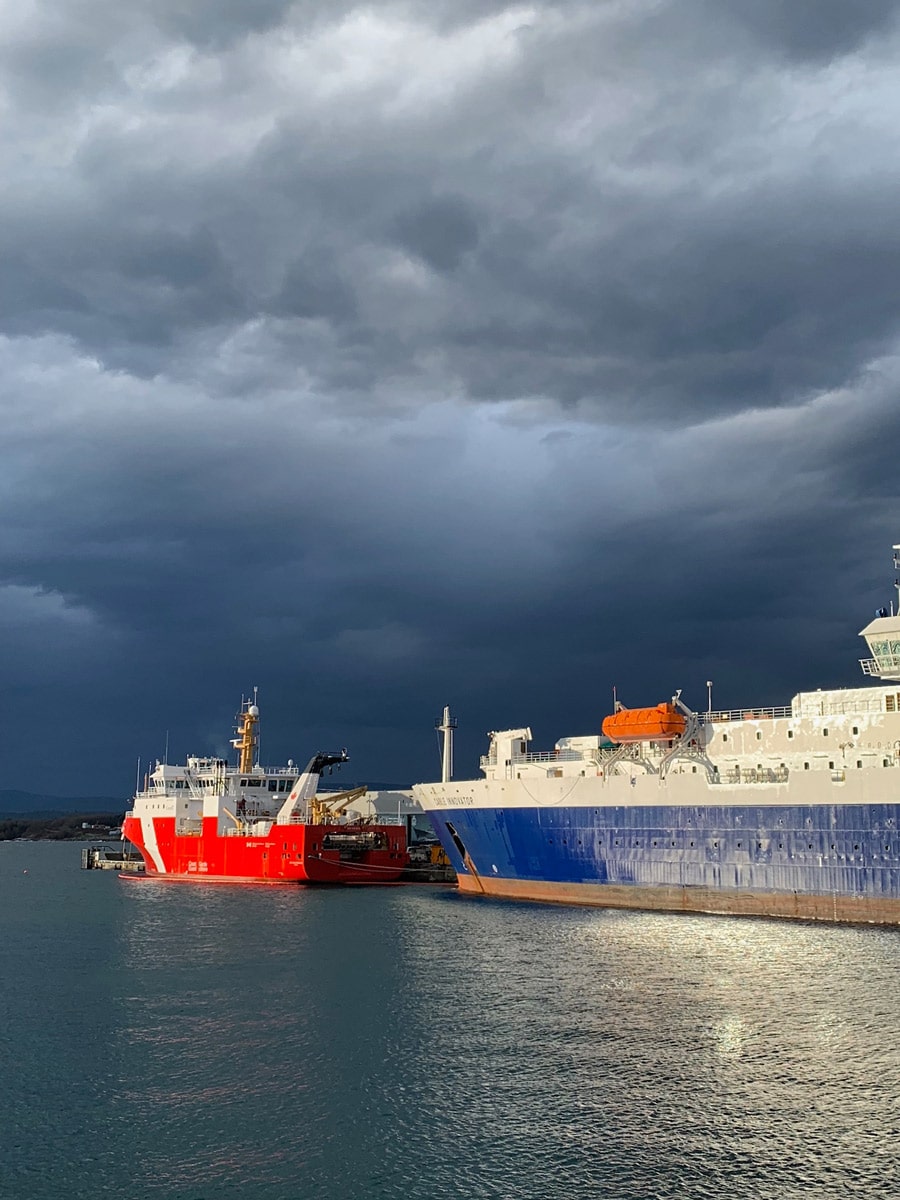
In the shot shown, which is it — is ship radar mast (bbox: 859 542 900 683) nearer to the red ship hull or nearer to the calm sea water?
the calm sea water

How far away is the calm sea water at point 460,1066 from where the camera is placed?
1830cm

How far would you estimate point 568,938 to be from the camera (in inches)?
1662

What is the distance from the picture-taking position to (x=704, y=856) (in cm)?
4853

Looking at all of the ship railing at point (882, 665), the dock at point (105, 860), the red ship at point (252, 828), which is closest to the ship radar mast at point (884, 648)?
the ship railing at point (882, 665)

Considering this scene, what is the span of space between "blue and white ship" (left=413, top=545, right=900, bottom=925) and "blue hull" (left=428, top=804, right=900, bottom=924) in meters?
0.06

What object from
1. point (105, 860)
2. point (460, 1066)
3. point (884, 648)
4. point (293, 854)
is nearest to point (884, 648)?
point (884, 648)

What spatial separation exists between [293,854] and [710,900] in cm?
3337

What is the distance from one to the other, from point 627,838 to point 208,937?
71.4 feet

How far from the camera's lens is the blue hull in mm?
43562

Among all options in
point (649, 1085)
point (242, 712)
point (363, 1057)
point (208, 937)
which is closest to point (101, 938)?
point (208, 937)

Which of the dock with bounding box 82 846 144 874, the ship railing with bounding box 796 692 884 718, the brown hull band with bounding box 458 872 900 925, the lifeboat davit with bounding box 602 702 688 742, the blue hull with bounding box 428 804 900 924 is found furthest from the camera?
the dock with bounding box 82 846 144 874

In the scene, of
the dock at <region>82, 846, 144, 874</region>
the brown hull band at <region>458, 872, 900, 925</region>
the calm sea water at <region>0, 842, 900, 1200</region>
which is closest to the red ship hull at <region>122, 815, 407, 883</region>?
the brown hull band at <region>458, 872, 900, 925</region>

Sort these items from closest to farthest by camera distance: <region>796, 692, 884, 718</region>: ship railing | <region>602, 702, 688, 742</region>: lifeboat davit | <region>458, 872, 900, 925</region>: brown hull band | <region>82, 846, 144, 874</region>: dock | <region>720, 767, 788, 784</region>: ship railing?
<region>458, 872, 900, 925</region>: brown hull band
<region>796, 692, 884, 718</region>: ship railing
<region>720, 767, 788, 784</region>: ship railing
<region>602, 702, 688, 742</region>: lifeboat davit
<region>82, 846, 144, 874</region>: dock

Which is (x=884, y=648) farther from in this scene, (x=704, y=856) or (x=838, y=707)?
(x=704, y=856)
